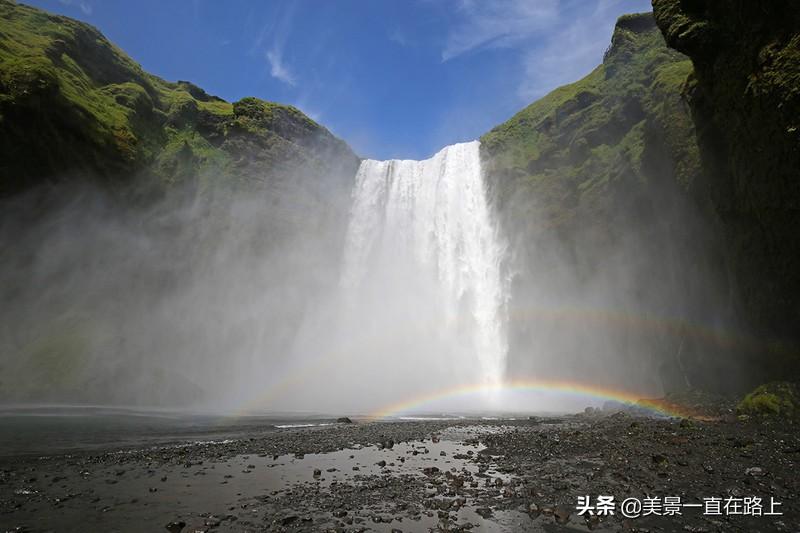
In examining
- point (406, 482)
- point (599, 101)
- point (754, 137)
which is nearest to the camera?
point (406, 482)

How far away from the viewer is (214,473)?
35.2 ft

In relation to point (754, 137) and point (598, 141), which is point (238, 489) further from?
point (598, 141)

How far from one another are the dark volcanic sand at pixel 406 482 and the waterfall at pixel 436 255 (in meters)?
33.6

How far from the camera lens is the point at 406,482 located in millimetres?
9977

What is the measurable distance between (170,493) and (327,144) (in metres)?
61.5

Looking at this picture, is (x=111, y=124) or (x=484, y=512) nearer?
(x=484, y=512)

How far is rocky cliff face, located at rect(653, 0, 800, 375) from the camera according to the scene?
56.5 feet

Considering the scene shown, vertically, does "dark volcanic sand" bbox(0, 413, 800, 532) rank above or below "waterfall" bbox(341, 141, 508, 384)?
below

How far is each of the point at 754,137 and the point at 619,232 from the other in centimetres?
2393

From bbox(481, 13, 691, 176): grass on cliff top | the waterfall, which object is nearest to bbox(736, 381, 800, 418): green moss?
bbox(481, 13, 691, 176): grass on cliff top

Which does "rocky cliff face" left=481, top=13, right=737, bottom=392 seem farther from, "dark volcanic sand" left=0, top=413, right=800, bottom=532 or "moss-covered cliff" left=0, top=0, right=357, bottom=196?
"moss-covered cliff" left=0, top=0, right=357, bottom=196

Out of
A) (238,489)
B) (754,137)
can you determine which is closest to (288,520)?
(238,489)

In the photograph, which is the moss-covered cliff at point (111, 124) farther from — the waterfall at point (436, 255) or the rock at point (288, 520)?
the rock at point (288, 520)

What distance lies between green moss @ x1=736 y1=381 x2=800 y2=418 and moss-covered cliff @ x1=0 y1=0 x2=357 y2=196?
48.7 m
